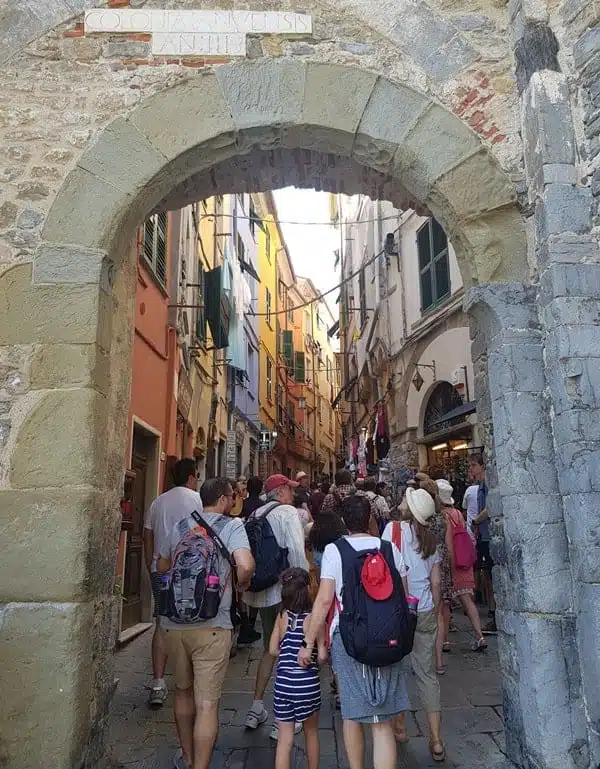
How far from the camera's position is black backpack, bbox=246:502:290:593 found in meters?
3.87

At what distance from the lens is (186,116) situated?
3689 mm

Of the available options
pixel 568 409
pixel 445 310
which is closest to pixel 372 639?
pixel 568 409

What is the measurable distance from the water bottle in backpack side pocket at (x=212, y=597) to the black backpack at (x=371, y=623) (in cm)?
62

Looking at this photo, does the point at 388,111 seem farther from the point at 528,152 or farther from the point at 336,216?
the point at 336,216

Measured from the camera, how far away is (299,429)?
29.8 m

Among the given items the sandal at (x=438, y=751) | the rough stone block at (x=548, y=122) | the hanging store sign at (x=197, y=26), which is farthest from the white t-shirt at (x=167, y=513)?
the rough stone block at (x=548, y=122)

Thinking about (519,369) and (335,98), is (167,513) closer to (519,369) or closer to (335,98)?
(519,369)

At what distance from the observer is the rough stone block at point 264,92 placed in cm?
372

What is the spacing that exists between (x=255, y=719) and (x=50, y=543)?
1.70 metres

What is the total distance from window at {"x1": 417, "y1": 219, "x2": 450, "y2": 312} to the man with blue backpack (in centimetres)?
777

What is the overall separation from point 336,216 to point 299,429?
34.2 feet

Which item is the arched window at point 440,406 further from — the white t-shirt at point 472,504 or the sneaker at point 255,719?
the sneaker at point 255,719

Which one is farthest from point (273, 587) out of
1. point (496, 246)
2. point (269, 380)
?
point (269, 380)

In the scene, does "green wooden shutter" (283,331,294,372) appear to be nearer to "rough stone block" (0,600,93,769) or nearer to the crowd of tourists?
the crowd of tourists
